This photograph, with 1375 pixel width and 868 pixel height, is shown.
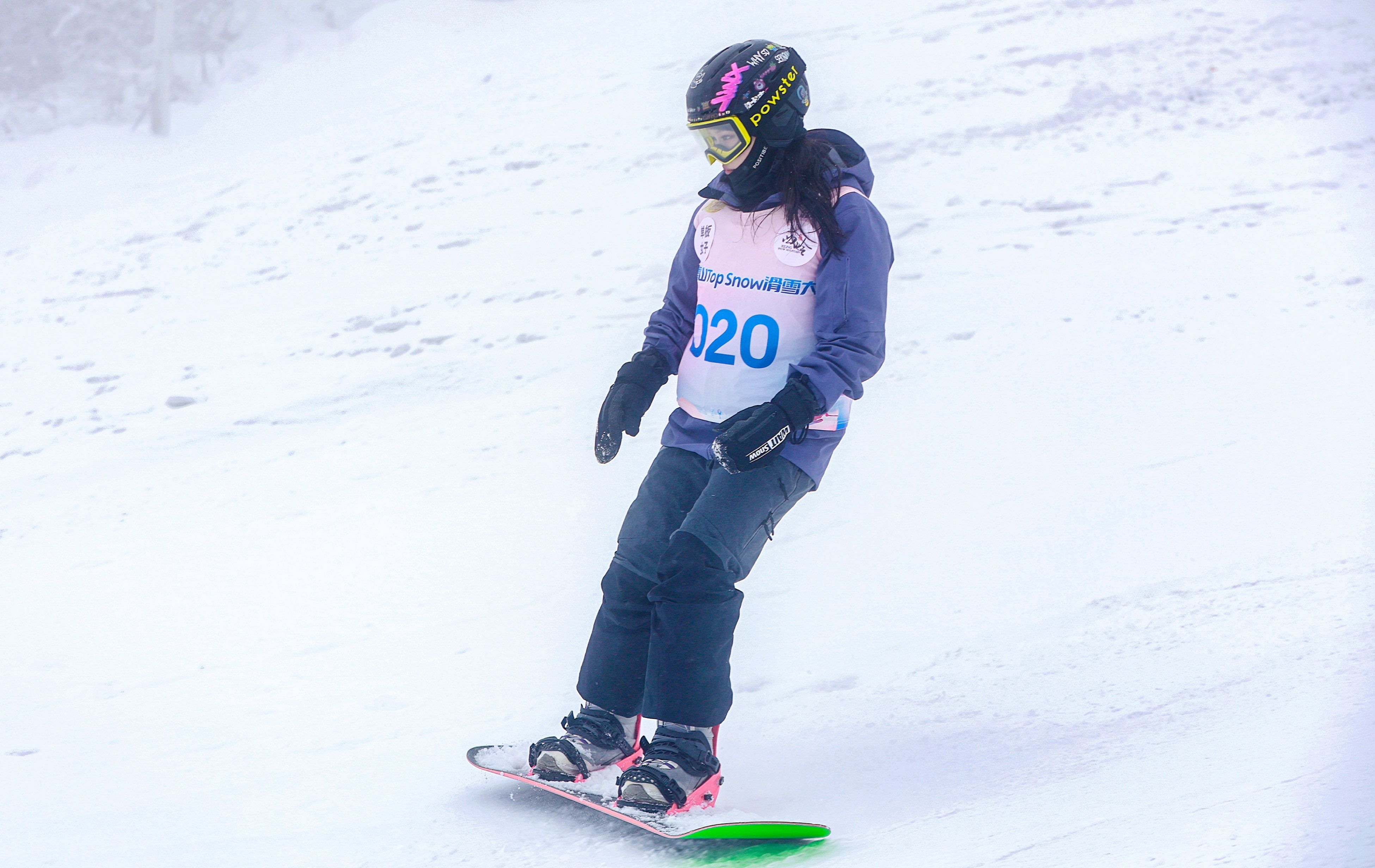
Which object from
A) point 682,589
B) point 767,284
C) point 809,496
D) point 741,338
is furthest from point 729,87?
point 809,496

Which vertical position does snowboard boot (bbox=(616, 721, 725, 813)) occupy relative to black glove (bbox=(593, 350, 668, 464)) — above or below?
below

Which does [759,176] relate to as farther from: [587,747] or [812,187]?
[587,747]

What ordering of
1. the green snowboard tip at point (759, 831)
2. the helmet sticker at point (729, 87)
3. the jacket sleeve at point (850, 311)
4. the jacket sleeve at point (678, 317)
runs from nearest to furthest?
the green snowboard tip at point (759, 831), the jacket sleeve at point (850, 311), the helmet sticker at point (729, 87), the jacket sleeve at point (678, 317)

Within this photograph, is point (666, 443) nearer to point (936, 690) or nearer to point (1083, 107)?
point (936, 690)

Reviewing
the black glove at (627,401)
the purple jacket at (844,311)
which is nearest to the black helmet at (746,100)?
the purple jacket at (844,311)

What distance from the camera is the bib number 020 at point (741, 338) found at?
2.89 m

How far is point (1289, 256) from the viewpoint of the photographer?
24.4 feet

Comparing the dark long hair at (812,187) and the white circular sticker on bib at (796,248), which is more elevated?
the dark long hair at (812,187)

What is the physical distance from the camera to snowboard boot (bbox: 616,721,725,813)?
2666 millimetres

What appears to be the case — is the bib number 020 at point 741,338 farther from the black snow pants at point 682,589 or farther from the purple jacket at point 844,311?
the black snow pants at point 682,589

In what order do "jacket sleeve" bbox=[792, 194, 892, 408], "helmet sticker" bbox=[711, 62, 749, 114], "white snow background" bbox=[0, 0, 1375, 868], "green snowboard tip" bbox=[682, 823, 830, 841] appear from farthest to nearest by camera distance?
1. "white snow background" bbox=[0, 0, 1375, 868]
2. "helmet sticker" bbox=[711, 62, 749, 114]
3. "jacket sleeve" bbox=[792, 194, 892, 408]
4. "green snowboard tip" bbox=[682, 823, 830, 841]

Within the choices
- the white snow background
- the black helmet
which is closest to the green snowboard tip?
the white snow background

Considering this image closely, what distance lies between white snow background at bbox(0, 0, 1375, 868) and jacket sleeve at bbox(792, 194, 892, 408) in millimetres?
1104

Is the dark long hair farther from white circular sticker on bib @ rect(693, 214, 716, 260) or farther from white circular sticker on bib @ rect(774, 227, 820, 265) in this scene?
white circular sticker on bib @ rect(693, 214, 716, 260)
